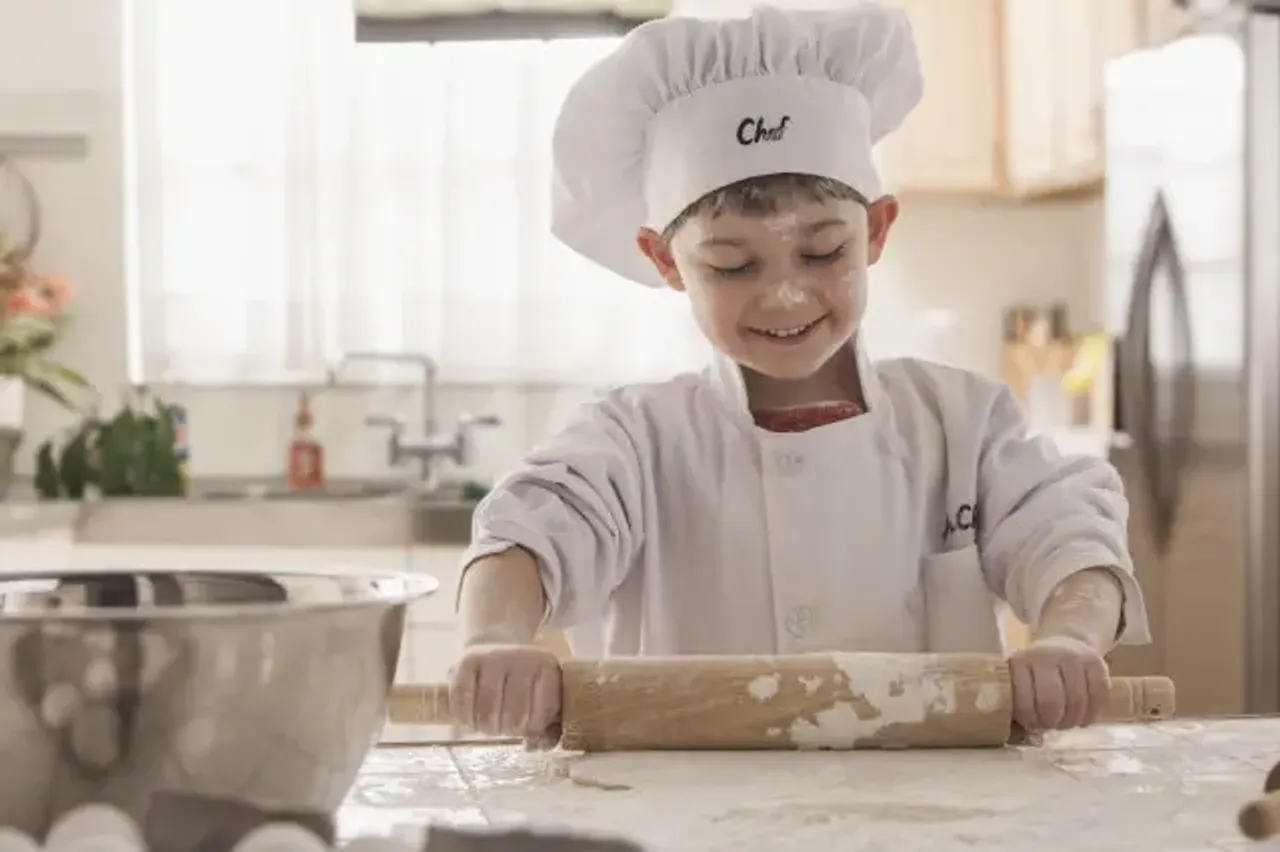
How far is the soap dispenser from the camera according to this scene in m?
3.56

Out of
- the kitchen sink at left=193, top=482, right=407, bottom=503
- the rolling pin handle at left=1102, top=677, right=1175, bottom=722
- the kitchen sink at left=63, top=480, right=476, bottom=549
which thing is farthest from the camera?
the kitchen sink at left=193, top=482, right=407, bottom=503

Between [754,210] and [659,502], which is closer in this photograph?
[754,210]

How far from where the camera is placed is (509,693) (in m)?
0.81

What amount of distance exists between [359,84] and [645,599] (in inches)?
106

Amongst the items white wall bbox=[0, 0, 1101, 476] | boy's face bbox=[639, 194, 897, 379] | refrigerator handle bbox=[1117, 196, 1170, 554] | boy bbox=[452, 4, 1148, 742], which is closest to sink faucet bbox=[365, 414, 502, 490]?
white wall bbox=[0, 0, 1101, 476]

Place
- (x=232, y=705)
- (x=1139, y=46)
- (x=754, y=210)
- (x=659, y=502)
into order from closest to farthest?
(x=232, y=705)
(x=754, y=210)
(x=659, y=502)
(x=1139, y=46)

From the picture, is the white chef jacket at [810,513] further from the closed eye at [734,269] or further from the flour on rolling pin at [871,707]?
the flour on rolling pin at [871,707]

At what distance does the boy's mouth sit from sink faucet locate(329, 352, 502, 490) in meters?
2.38

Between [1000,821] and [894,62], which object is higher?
[894,62]

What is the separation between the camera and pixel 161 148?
3.67 meters

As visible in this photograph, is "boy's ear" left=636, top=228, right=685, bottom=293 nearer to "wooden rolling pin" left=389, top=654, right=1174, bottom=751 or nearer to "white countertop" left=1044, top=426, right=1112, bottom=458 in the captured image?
"wooden rolling pin" left=389, top=654, right=1174, bottom=751

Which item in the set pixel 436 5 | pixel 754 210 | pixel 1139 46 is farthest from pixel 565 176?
pixel 436 5

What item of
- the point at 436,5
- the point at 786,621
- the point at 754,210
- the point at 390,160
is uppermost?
the point at 436,5

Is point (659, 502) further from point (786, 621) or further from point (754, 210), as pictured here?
point (754, 210)
